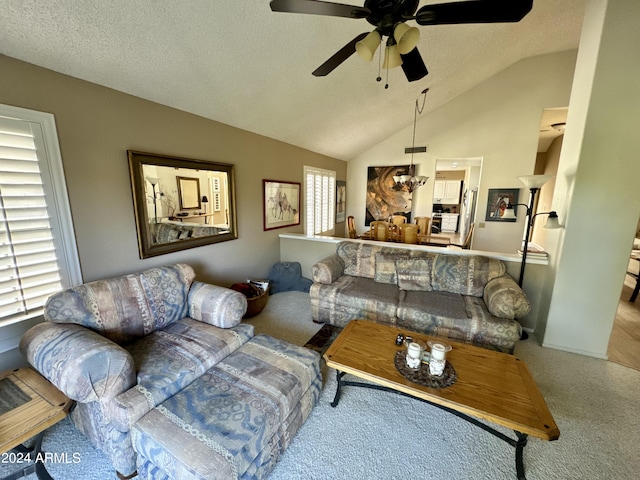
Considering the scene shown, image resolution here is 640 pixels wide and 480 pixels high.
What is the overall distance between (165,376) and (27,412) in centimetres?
58

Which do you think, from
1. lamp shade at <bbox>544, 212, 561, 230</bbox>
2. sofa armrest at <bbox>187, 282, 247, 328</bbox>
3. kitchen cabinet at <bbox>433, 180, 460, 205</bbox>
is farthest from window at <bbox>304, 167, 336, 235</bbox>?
kitchen cabinet at <bbox>433, 180, 460, 205</bbox>

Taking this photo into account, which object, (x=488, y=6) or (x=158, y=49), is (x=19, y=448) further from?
(x=488, y=6)

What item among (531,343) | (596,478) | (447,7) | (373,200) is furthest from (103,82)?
(373,200)

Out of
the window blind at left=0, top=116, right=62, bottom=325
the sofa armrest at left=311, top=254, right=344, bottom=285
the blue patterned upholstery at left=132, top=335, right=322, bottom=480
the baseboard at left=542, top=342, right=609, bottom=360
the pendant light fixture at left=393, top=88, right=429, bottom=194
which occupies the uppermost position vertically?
the pendant light fixture at left=393, top=88, right=429, bottom=194

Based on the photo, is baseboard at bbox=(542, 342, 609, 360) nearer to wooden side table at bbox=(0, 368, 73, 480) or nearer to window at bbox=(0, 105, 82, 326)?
wooden side table at bbox=(0, 368, 73, 480)

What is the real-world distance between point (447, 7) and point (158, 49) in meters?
1.87

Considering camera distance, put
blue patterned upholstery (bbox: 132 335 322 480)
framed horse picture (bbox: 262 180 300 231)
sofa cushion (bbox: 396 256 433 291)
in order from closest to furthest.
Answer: blue patterned upholstery (bbox: 132 335 322 480) < sofa cushion (bbox: 396 256 433 291) < framed horse picture (bbox: 262 180 300 231)

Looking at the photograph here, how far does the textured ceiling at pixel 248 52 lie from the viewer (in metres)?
1.51

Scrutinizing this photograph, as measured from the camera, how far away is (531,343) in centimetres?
262

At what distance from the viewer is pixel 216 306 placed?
2.03 metres

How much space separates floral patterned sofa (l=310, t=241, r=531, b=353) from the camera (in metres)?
2.21

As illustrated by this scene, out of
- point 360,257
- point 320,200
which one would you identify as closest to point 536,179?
point 360,257

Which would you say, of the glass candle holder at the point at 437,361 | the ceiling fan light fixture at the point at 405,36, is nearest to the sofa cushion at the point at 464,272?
the glass candle holder at the point at 437,361

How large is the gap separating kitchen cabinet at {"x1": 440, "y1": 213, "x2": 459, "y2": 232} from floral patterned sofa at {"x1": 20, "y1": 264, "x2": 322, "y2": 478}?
8116 millimetres
